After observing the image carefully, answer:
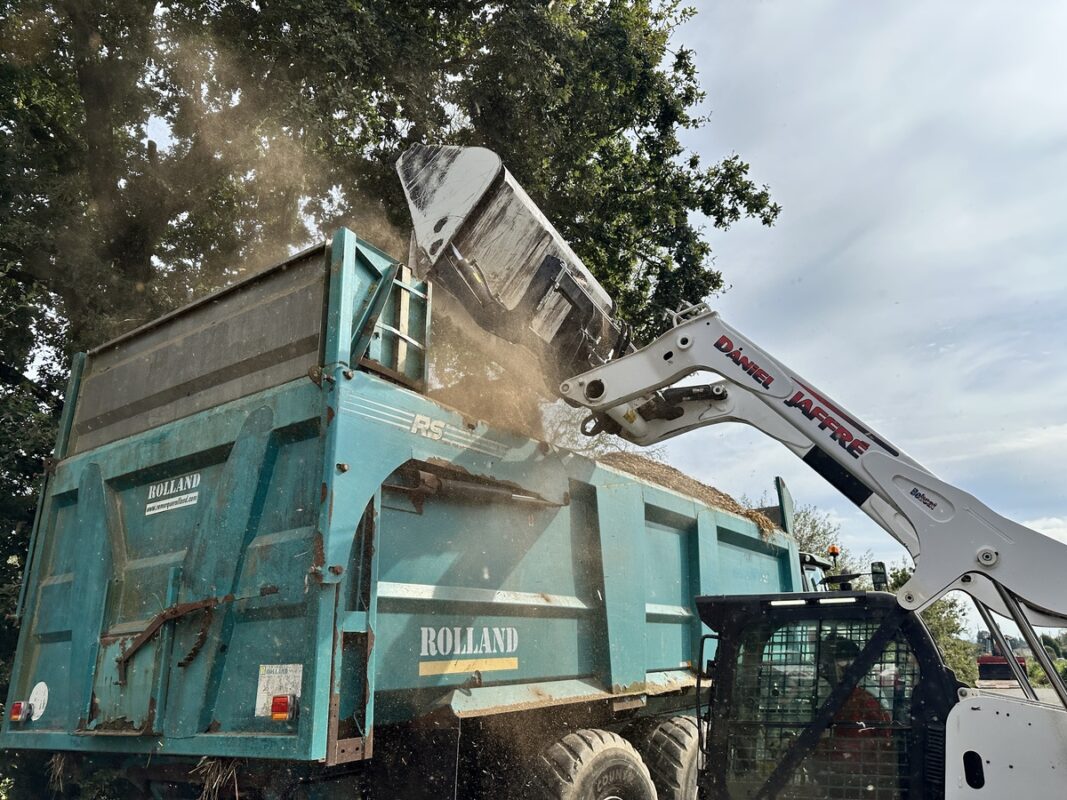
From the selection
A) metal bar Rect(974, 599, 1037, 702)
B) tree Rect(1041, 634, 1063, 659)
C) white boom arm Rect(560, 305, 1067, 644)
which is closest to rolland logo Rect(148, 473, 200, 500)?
white boom arm Rect(560, 305, 1067, 644)

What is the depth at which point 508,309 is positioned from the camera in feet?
14.3

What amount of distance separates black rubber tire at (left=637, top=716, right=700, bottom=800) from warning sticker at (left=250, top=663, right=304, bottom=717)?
2597mm

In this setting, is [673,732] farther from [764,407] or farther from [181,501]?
[181,501]

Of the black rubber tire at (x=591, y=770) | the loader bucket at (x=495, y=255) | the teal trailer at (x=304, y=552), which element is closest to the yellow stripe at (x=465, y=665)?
the teal trailer at (x=304, y=552)

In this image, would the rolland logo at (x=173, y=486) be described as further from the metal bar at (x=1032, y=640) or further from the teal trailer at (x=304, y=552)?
the metal bar at (x=1032, y=640)

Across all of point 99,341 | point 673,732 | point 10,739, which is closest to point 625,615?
point 673,732

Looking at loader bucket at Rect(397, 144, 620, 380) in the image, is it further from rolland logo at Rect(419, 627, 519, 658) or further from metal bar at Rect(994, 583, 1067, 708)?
metal bar at Rect(994, 583, 1067, 708)

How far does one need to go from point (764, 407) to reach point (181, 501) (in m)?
2.77

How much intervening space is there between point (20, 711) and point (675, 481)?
4.19 metres

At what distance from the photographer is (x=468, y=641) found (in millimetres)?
3480

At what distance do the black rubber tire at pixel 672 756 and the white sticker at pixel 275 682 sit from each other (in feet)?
8.52

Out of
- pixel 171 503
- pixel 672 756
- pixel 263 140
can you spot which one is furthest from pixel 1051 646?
pixel 263 140

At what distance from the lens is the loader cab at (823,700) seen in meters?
2.99

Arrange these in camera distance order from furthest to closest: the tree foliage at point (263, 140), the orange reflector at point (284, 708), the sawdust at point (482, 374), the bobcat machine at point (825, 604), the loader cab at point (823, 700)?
1. the tree foliage at point (263, 140)
2. the sawdust at point (482, 374)
3. the loader cab at point (823, 700)
4. the bobcat machine at point (825, 604)
5. the orange reflector at point (284, 708)
